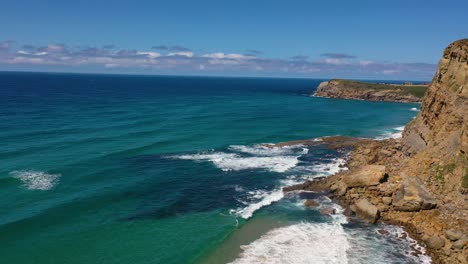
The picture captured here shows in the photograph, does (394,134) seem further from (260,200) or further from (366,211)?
(260,200)

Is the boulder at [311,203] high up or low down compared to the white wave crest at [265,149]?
down

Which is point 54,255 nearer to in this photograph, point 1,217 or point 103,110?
point 1,217

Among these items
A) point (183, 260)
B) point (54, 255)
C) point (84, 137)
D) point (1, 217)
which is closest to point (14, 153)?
point (84, 137)

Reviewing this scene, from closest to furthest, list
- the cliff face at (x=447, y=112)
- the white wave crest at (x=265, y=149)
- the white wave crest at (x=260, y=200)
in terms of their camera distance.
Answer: the white wave crest at (x=260, y=200) < the cliff face at (x=447, y=112) < the white wave crest at (x=265, y=149)

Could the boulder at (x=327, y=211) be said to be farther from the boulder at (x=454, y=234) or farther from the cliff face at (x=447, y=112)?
the cliff face at (x=447, y=112)

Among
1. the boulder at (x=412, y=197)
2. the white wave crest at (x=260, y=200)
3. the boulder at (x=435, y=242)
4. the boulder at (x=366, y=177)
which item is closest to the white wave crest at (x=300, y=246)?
the white wave crest at (x=260, y=200)

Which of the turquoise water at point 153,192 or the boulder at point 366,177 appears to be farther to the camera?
the boulder at point 366,177

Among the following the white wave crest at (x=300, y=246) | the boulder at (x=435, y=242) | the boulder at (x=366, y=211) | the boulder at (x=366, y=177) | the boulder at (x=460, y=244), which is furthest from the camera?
the boulder at (x=366, y=177)
